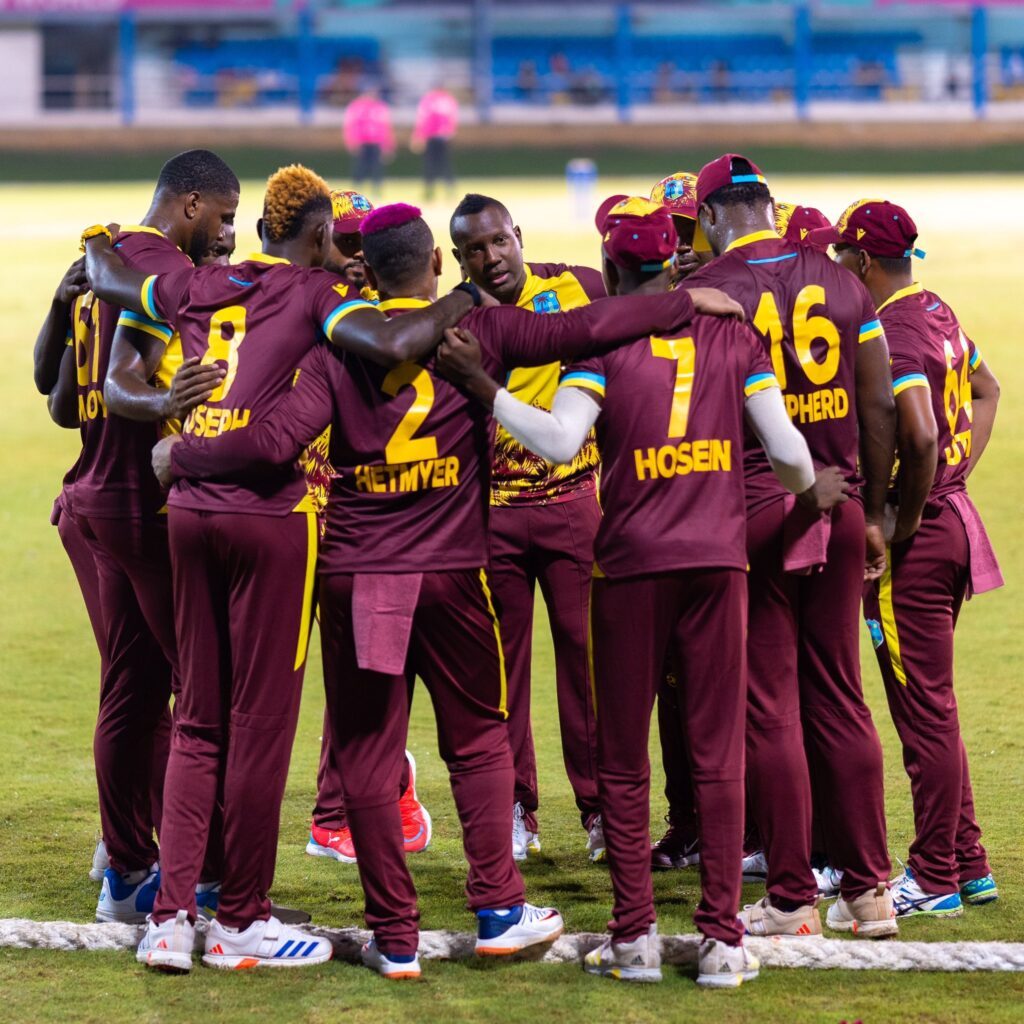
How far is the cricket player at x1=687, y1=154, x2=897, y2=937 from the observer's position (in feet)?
14.9

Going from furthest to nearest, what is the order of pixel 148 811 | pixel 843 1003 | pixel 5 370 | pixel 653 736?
pixel 5 370 < pixel 653 736 < pixel 148 811 < pixel 843 1003

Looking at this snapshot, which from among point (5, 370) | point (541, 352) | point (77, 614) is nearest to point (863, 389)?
point (541, 352)

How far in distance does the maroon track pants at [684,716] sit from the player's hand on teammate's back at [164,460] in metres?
1.20

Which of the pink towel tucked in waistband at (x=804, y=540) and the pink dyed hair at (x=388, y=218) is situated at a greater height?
the pink dyed hair at (x=388, y=218)

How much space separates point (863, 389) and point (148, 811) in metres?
2.46

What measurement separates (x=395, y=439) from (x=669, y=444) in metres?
0.71

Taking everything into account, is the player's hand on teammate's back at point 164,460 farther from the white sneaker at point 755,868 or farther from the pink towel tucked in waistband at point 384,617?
the white sneaker at point 755,868

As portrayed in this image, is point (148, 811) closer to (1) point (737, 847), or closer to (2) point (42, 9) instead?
(1) point (737, 847)

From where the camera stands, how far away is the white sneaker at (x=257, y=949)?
4469 millimetres

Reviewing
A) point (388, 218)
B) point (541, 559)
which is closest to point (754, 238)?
point (388, 218)

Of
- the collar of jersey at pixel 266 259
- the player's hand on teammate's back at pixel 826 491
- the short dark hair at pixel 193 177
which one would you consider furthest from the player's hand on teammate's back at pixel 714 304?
the short dark hair at pixel 193 177

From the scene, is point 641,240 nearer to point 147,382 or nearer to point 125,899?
point 147,382

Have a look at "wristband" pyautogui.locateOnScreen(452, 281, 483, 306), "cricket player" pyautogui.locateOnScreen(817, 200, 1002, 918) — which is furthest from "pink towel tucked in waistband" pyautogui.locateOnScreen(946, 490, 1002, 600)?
"wristband" pyautogui.locateOnScreen(452, 281, 483, 306)

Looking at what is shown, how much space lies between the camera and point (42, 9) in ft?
138
